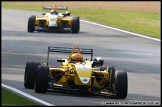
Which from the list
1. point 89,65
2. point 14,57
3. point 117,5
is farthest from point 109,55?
point 117,5

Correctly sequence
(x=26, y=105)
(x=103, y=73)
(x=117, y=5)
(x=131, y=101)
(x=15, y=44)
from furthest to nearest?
(x=117, y=5) → (x=15, y=44) → (x=103, y=73) → (x=131, y=101) → (x=26, y=105)

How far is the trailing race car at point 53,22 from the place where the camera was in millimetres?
42531

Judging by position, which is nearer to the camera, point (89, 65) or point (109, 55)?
point (89, 65)

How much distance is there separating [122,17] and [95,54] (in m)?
22.7

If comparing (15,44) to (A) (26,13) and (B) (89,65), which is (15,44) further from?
(A) (26,13)

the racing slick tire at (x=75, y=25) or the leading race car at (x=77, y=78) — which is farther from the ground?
the racing slick tire at (x=75, y=25)

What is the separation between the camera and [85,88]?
20.9 meters

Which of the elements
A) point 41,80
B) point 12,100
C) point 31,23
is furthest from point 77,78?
point 31,23

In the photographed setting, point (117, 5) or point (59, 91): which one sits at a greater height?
point (117, 5)

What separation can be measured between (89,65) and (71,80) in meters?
0.62

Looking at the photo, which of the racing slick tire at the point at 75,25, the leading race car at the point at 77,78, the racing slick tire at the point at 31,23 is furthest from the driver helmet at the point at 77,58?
the racing slick tire at the point at 75,25

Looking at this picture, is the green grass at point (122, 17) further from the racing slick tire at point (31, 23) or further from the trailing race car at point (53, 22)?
the racing slick tire at point (31, 23)

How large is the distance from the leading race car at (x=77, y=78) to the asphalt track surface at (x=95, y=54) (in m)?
0.23

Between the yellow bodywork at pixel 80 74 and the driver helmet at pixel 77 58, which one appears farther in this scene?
the driver helmet at pixel 77 58
